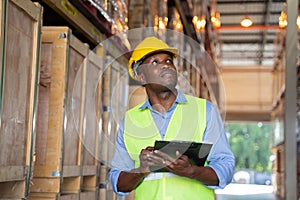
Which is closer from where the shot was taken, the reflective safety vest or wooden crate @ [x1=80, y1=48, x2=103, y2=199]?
the reflective safety vest

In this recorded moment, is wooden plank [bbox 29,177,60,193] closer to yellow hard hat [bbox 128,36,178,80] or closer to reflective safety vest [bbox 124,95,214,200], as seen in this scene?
reflective safety vest [bbox 124,95,214,200]

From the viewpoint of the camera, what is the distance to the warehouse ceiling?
2077 cm

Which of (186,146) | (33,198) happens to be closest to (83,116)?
(33,198)

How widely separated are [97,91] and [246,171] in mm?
29076

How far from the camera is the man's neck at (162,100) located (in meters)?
3.17

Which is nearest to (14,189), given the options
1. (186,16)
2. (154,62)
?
(154,62)

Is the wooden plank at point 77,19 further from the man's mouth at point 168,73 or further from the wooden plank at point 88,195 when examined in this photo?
the man's mouth at point 168,73

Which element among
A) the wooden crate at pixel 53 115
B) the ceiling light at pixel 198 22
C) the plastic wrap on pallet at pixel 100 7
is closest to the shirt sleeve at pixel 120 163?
the wooden crate at pixel 53 115

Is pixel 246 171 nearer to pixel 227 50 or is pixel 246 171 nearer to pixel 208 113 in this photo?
pixel 227 50

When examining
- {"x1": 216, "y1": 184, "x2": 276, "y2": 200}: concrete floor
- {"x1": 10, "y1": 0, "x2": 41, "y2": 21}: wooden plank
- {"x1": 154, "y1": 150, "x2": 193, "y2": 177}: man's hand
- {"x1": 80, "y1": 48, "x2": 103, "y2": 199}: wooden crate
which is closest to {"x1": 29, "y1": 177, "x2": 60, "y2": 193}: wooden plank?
{"x1": 80, "y1": 48, "x2": 103, "y2": 199}: wooden crate

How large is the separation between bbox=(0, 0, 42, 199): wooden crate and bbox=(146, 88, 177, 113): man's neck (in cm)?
84

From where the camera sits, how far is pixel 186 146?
2783 millimetres

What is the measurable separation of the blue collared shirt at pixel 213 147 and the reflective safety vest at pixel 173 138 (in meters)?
0.03

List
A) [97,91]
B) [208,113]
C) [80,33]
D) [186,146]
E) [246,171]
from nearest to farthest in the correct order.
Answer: [186,146], [208,113], [97,91], [80,33], [246,171]
